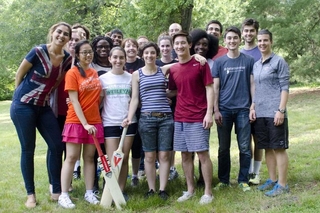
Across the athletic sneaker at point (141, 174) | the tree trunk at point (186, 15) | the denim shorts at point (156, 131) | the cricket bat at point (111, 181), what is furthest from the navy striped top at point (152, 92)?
the tree trunk at point (186, 15)

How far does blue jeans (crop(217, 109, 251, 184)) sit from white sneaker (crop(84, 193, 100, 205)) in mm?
1703

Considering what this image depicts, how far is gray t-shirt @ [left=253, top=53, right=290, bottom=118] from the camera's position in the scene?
187 inches

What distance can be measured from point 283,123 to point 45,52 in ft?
9.80

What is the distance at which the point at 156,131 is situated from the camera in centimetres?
486

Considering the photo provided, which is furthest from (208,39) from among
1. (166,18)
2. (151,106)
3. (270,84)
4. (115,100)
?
(166,18)

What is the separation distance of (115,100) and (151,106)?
448 millimetres

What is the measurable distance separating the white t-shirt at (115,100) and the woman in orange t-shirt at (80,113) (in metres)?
0.10

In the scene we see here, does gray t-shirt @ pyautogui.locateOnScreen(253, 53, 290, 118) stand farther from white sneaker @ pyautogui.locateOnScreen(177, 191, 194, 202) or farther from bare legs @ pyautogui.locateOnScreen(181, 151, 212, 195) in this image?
white sneaker @ pyautogui.locateOnScreen(177, 191, 194, 202)

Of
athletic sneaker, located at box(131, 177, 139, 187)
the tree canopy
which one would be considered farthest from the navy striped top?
the tree canopy

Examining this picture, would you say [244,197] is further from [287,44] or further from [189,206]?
[287,44]

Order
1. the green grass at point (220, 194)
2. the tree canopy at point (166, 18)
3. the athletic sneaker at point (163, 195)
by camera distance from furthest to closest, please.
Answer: the tree canopy at point (166, 18), the athletic sneaker at point (163, 195), the green grass at point (220, 194)

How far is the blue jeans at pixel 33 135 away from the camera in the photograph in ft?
15.4

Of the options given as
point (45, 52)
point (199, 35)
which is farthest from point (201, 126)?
point (45, 52)

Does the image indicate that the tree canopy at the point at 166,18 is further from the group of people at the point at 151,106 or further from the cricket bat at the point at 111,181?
the cricket bat at the point at 111,181
